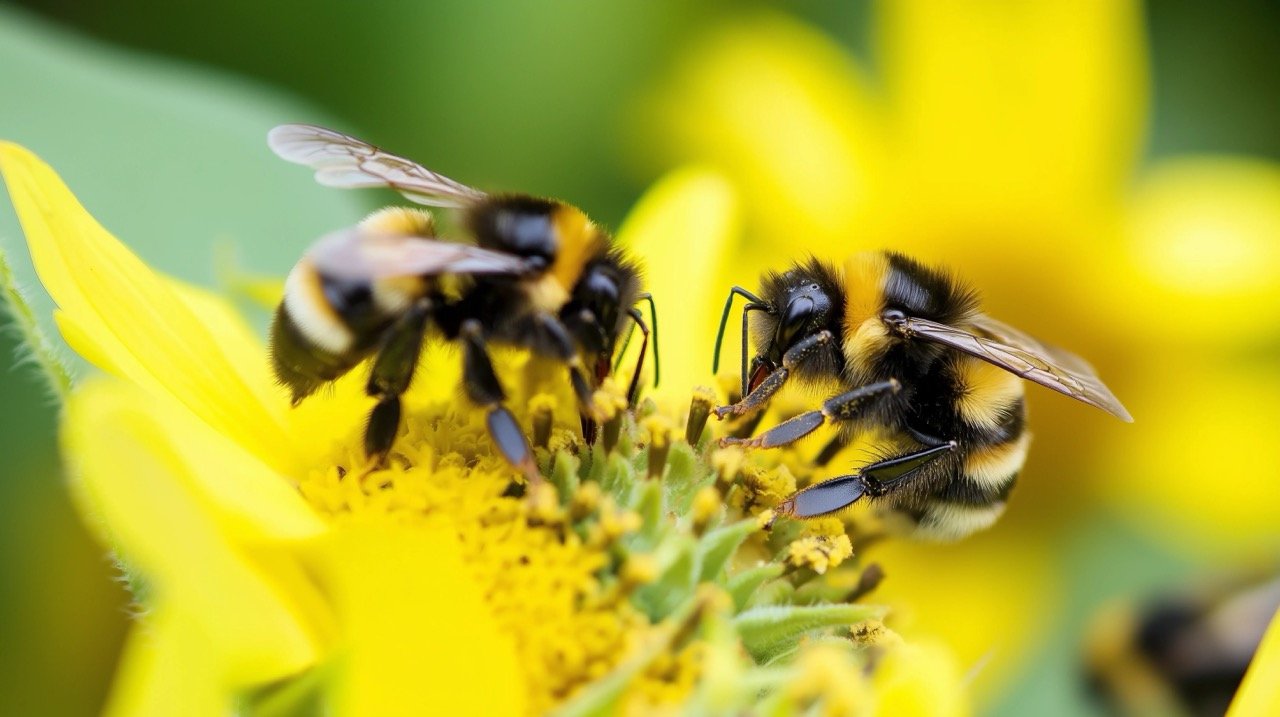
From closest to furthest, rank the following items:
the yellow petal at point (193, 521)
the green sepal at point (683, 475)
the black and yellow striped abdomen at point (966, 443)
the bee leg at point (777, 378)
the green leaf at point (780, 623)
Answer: the yellow petal at point (193, 521) < the green leaf at point (780, 623) < the green sepal at point (683, 475) < the bee leg at point (777, 378) < the black and yellow striped abdomen at point (966, 443)

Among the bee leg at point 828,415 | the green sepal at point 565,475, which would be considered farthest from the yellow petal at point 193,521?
the bee leg at point 828,415

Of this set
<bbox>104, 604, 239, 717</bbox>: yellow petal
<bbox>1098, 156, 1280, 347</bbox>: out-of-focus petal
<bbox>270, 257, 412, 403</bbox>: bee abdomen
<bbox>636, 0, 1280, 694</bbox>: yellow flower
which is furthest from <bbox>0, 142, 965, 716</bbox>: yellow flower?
<bbox>1098, 156, 1280, 347</bbox>: out-of-focus petal

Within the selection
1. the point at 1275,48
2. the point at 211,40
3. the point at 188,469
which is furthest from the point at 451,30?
the point at 188,469

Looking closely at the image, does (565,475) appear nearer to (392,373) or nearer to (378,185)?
(392,373)

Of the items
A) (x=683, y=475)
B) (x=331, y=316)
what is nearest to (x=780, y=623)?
(x=683, y=475)

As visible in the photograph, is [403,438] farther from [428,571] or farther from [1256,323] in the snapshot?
[1256,323]

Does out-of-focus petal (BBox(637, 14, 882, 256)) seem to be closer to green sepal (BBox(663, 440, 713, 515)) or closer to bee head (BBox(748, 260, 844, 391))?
bee head (BBox(748, 260, 844, 391))

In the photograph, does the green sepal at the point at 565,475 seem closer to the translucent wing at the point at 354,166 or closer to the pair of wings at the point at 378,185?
the pair of wings at the point at 378,185
